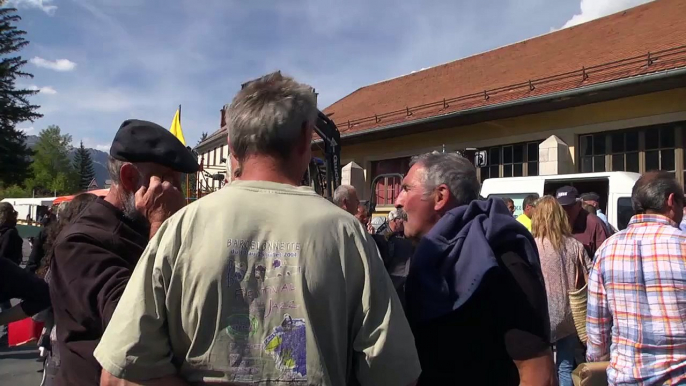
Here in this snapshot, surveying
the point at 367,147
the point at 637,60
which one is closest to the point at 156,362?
the point at 637,60

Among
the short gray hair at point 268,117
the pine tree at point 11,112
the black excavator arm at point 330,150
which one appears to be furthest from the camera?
the pine tree at point 11,112

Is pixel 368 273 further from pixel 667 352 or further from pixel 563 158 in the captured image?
pixel 563 158

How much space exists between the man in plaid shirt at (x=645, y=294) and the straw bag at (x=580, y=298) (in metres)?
1.70

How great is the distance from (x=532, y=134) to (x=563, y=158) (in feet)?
5.19

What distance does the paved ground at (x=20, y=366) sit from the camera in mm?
6037

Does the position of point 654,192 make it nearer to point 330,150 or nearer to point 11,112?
point 330,150

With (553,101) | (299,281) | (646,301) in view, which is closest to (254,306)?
(299,281)

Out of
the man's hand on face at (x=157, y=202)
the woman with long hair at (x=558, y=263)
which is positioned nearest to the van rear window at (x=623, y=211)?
the woman with long hair at (x=558, y=263)

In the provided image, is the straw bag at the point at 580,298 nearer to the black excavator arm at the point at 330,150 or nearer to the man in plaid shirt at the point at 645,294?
the man in plaid shirt at the point at 645,294

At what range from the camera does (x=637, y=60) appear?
43.7 feet

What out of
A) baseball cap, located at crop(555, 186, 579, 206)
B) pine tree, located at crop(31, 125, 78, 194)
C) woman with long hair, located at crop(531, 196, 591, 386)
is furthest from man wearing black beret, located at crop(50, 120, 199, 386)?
pine tree, located at crop(31, 125, 78, 194)

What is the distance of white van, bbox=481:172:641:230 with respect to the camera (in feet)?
29.9

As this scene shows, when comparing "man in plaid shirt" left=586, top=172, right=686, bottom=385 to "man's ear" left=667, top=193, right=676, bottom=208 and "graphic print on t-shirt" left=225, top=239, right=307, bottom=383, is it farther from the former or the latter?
"graphic print on t-shirt" left=225, top=239, right=307, bottom=383

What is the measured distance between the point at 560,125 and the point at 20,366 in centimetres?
1395
